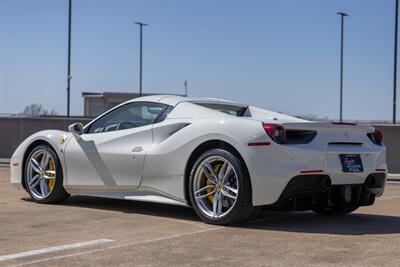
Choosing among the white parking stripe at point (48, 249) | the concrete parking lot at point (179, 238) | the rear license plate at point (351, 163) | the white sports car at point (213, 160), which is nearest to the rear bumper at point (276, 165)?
the white sports car at point (213, 160)

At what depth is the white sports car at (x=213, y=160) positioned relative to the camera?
6184 mm

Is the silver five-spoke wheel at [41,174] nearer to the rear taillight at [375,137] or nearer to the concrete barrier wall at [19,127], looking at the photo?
the rear taillight at [375,137]

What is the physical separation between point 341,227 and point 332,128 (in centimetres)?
102

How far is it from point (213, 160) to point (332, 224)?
145cm

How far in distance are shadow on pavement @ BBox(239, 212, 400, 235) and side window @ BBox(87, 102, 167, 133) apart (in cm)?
172

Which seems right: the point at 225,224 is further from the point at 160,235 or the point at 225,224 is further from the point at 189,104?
the point at 189,104

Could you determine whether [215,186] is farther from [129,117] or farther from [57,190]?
[57,190]

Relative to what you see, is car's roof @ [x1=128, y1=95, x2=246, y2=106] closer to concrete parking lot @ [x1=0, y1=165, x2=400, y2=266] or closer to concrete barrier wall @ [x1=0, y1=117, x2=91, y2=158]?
concrete parking lot @ [x1=0, y1=165, x2=400, y2=266]

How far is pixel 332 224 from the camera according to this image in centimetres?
672

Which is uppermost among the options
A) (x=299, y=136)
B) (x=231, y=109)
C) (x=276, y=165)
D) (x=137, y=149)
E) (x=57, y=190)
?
(x=231, y=109)

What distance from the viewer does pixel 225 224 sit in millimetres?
6375

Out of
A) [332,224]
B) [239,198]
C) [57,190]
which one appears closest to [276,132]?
[239,198]

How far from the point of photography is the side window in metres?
7.46

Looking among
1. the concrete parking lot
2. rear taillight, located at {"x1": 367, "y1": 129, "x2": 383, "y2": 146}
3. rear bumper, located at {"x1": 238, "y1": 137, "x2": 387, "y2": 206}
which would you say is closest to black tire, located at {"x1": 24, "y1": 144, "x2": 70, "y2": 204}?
the concrete parking lot
